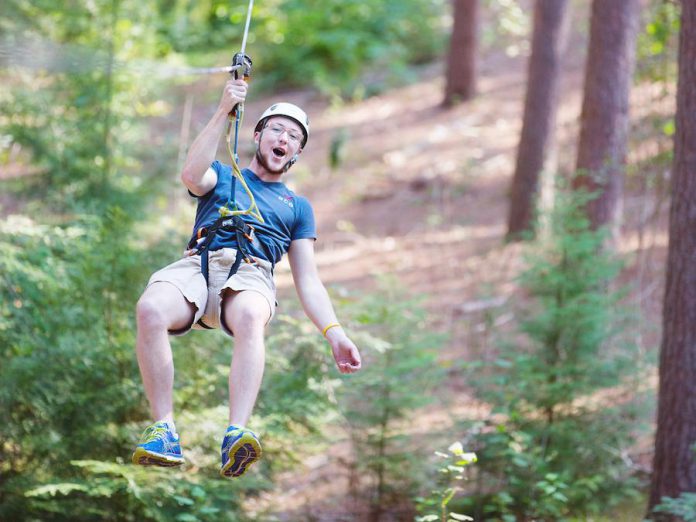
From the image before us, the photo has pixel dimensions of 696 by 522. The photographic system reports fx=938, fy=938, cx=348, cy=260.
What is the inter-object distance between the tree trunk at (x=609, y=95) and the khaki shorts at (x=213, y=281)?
718cm

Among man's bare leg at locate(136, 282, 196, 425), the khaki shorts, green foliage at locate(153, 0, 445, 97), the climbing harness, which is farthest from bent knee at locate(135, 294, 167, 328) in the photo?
green foliage at locate(153, 0, 445, 97)

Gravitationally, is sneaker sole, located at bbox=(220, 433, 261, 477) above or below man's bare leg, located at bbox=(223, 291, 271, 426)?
below

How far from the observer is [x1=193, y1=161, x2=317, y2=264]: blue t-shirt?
4438mm

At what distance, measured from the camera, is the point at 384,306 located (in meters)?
7.81

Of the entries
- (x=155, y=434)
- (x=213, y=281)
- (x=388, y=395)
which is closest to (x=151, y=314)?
(x=213, y=281)

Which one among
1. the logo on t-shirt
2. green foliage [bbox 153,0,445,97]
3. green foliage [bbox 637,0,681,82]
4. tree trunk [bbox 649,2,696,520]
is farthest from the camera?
green foliage [bbox 153,0,445,97]

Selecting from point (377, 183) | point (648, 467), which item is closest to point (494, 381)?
point (648, 467)

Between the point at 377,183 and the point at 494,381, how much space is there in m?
8.15

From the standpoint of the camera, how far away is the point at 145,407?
7.08 m

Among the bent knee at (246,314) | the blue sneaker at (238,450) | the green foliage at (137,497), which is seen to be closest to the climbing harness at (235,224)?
the bent knee at (246,314)

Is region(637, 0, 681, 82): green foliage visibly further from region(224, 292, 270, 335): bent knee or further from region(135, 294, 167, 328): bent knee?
region(135, 294, 167, 328): bent knee

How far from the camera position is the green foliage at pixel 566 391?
7.96m

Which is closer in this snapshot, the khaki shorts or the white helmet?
the khaki shorts

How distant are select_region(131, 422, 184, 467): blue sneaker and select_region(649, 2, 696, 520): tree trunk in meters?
4.36
